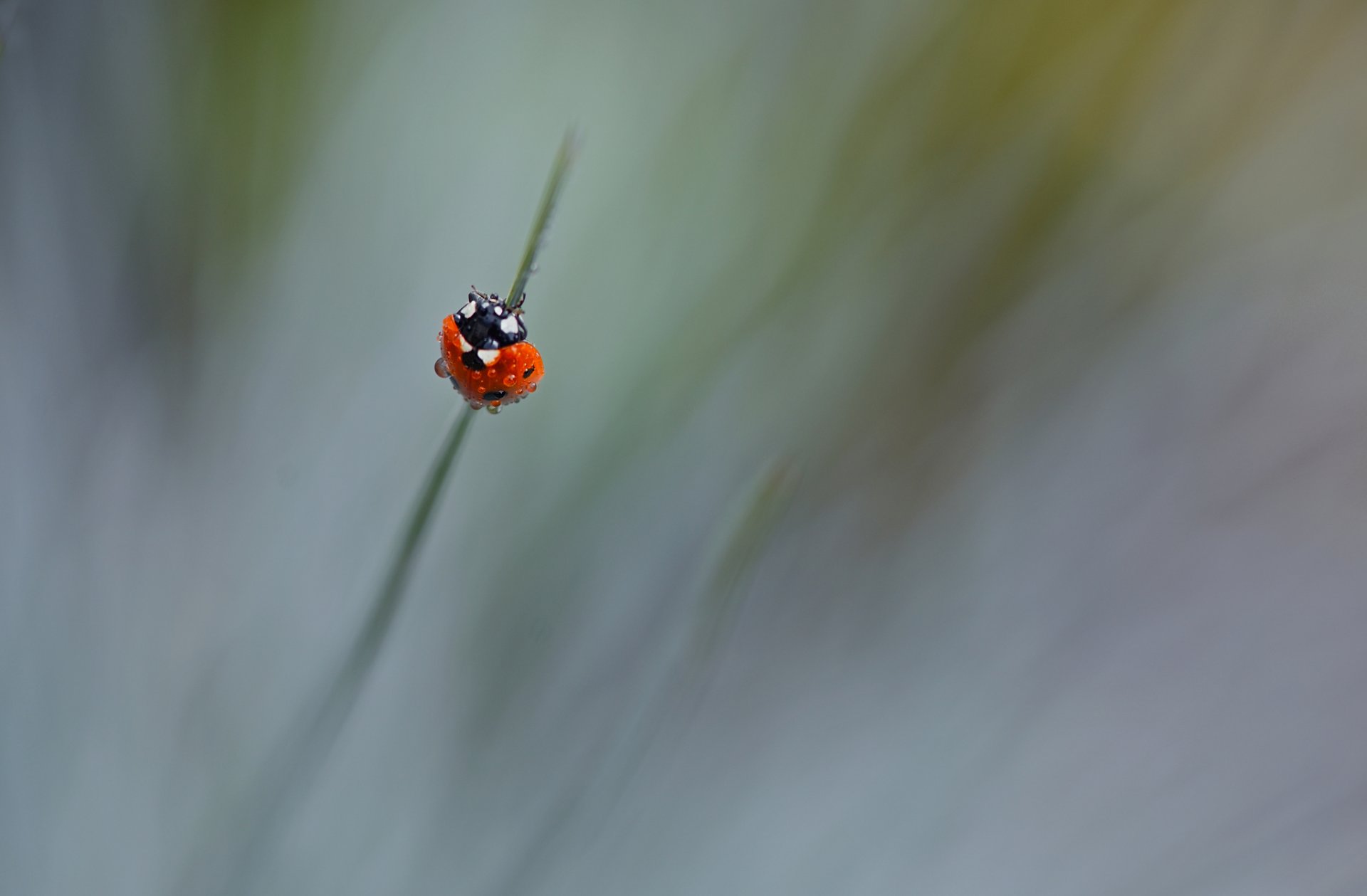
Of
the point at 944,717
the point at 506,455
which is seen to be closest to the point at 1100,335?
the point at 944,717

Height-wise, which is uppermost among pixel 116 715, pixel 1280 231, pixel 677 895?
pixel 1280 231

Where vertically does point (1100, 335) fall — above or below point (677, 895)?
above

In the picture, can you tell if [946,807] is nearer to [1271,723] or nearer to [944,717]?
[944,717]

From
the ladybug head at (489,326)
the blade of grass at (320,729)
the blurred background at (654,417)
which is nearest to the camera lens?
the blade of grass at (320,729)

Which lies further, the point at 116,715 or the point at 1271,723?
the point at 1271,723

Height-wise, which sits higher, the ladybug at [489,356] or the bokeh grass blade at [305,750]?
the ladybug at [489,356]

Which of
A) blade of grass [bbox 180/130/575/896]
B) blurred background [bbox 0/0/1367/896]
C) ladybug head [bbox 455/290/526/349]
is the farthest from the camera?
blurred background [bbox 0/0/1367/896]
